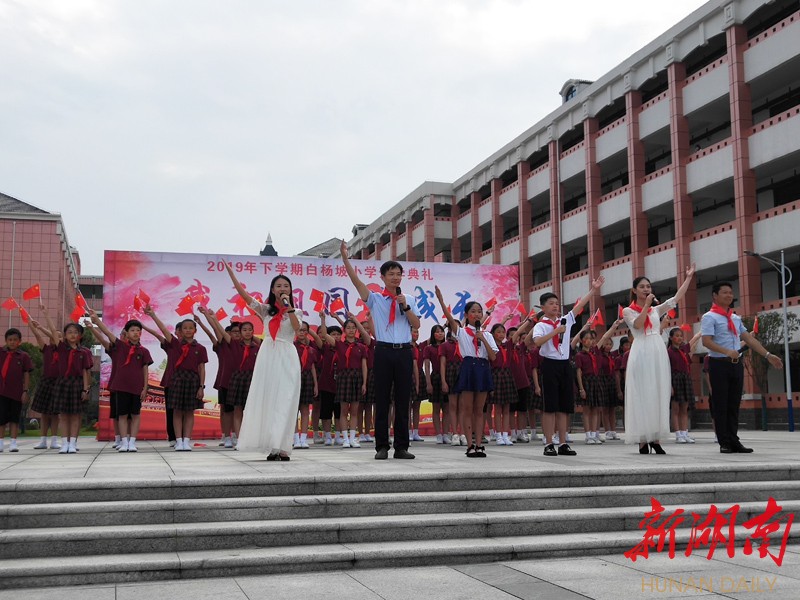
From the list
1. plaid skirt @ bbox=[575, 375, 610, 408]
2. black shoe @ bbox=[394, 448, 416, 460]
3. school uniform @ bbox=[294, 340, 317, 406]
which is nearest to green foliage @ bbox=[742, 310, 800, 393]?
plaid skirt @ bbox=[575, 375, 610, 408]

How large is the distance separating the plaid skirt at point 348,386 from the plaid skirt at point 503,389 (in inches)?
83.0

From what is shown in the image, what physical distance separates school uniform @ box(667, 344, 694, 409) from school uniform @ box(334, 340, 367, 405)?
205 inches

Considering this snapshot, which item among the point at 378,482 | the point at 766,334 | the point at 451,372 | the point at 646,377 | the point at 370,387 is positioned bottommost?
the point at 378,482

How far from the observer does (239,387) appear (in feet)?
40.0

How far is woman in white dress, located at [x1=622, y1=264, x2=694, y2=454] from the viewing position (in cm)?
910

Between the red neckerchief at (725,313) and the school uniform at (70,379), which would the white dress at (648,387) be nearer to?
the red neckerchief at (725,313)

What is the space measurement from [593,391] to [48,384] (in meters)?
8.59

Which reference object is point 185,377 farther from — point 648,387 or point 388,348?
point 648,387

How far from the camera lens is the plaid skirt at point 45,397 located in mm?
11375

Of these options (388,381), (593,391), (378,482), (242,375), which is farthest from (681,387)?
(378,482)

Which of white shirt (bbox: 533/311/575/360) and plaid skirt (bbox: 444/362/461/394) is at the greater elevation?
white shirt (bbox: 533/311/575/360)

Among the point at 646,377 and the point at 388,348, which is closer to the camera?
the point at 388,348

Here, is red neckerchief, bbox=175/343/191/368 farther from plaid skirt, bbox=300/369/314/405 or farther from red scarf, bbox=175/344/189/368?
plaid skirt, bbox=300/369/314/405

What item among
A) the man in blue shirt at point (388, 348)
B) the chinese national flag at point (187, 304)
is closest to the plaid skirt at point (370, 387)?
the chinese national flag at point (187, 304)
